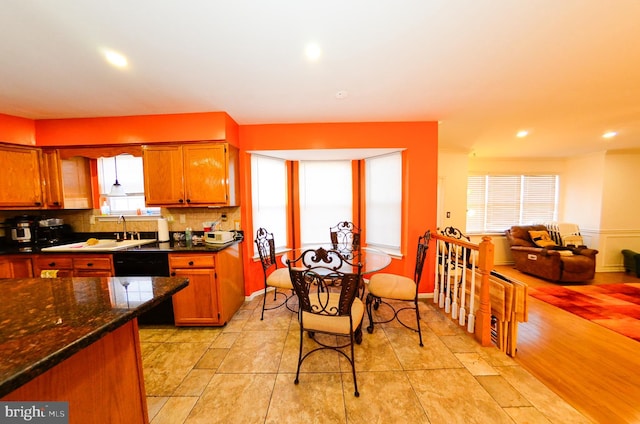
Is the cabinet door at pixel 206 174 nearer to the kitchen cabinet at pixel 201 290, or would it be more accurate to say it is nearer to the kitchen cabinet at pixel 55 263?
the kitchen cabinet at pixel 201 290

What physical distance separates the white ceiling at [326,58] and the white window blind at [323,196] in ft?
3.43

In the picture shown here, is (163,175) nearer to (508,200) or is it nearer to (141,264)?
(141,264)

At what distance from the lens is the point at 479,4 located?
1.23 m

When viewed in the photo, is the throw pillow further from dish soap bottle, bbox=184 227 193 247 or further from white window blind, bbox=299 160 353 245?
dish soap bottle, bbox=184 227 193 247

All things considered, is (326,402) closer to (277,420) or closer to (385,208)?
(277,420)

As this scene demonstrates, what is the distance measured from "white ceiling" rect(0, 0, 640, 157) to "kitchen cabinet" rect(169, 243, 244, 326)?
169cm

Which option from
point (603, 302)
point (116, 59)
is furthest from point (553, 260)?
point (116, 59)

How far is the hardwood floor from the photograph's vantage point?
5.31 ft

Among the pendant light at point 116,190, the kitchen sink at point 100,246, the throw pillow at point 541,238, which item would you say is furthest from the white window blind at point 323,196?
the throw pillow at point 541,238

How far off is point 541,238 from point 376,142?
466 cm

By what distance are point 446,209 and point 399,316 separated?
3.00 m

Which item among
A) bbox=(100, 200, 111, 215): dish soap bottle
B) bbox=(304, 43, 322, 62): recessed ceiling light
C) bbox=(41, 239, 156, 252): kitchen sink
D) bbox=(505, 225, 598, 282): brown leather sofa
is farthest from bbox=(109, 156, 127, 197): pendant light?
bbox=(505, 225, 598, 282): brown leather sofa

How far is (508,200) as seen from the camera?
5289mm

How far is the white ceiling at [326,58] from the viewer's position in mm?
1270
